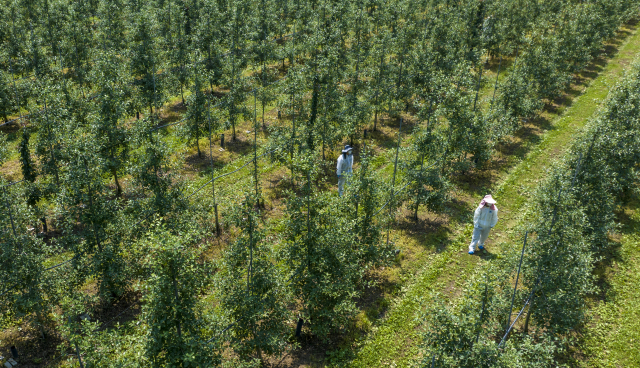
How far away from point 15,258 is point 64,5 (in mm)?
26114

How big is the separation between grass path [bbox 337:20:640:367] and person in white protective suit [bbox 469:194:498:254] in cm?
54

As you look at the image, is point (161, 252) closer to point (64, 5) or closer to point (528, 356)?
point (528, 356)

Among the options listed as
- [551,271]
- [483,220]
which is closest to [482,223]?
[483,220]

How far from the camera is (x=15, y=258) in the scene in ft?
39.7

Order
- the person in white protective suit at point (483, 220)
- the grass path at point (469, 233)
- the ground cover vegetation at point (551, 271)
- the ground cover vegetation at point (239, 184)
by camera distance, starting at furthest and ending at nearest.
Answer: the person in white protective suit at point (483, 220)
the grass path at point (469, 233)
the ground cover vegetation at point (239, 184)
the ground cover vegetation at point (551, 271)

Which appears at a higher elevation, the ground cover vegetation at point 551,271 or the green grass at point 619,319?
the ground cover vegetation at point 551,271

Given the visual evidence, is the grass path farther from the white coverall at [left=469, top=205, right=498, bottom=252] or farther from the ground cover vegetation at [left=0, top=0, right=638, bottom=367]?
the ground cover vegetation at [left=0, top=0, right=638, bottom=367]

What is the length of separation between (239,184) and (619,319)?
1516 cm

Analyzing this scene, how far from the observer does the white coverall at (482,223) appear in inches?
625

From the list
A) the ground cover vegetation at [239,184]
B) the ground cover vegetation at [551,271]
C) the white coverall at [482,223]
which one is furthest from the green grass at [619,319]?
the white coverall at [482,223]

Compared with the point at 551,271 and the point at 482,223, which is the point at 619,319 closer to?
the point at 551,271

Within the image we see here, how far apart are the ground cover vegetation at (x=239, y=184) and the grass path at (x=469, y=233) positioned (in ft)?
3.93

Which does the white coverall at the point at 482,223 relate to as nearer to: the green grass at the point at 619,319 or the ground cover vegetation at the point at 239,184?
the ground cover vegetation at the point at 239,184

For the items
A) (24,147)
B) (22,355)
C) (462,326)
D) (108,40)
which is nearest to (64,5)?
(108,40)
